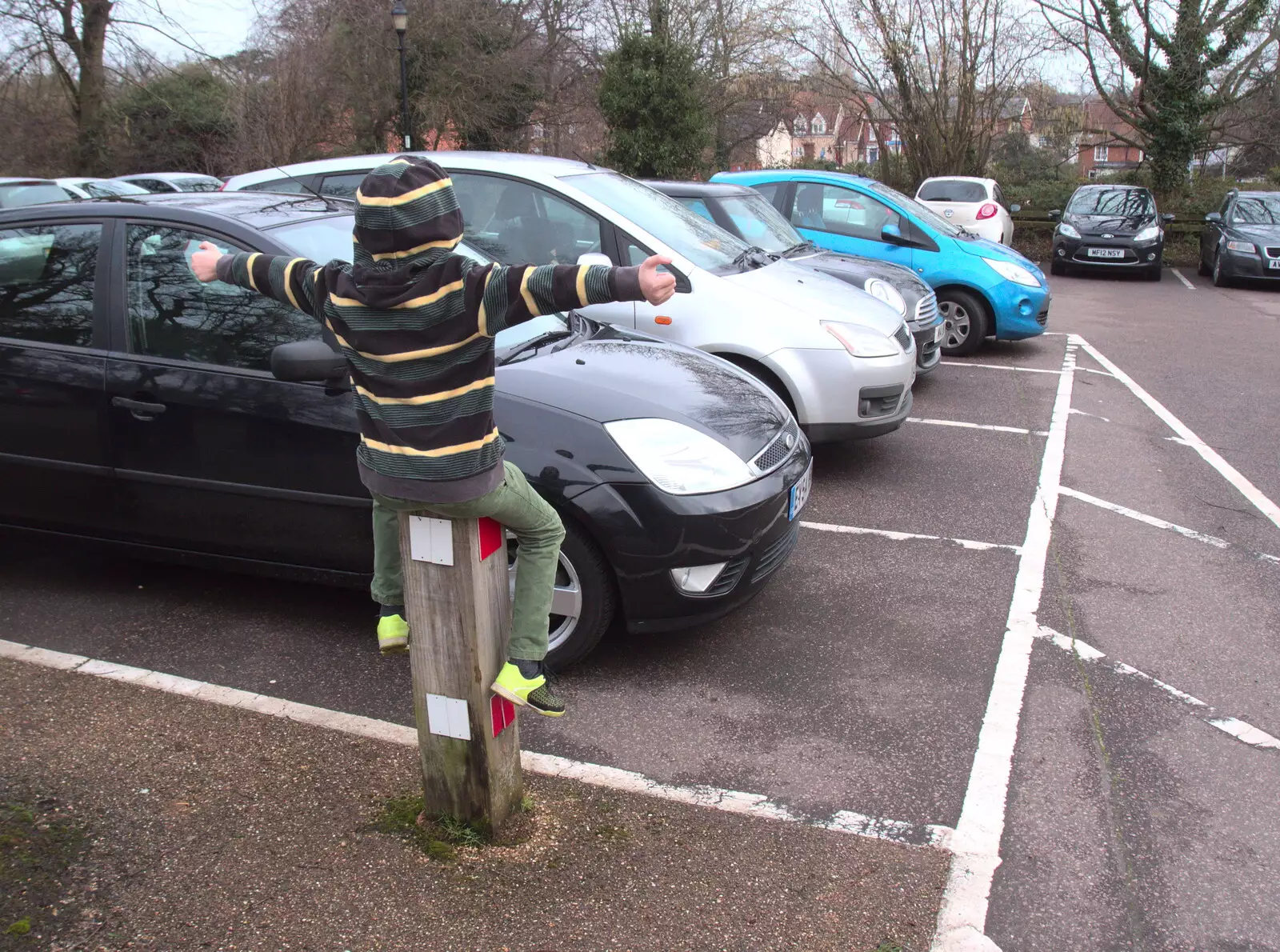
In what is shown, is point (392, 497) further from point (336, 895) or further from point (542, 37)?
point (542, 37)

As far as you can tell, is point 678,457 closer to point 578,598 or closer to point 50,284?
point 578,598

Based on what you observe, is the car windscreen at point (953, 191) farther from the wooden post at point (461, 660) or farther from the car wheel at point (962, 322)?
the wooden post at point (461, 660)

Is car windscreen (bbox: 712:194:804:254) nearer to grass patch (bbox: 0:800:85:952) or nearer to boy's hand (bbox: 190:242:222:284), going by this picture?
boy's hand (bbox: 190:242:222:284)

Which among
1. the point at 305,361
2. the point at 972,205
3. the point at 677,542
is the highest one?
the point at 972,205

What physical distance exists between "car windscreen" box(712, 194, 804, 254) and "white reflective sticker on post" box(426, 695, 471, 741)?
5.72 metres

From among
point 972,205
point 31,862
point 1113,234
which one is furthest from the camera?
point 972,205

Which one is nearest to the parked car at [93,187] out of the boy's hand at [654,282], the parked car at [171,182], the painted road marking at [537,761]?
the parked car at [171,182]

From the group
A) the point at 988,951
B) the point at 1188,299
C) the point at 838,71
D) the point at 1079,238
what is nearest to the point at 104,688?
the point at 988,951

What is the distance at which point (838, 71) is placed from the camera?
1054 inches

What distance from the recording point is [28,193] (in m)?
15.0

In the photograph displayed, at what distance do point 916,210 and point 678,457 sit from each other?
25.4 feet

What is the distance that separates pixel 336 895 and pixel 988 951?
5.29 feet

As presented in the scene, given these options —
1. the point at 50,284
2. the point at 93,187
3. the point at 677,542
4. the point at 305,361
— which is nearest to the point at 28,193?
the point at 93,187

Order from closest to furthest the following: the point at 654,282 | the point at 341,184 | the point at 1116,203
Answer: the point at 654,282, the point at 341,184, the point at 1116,203
